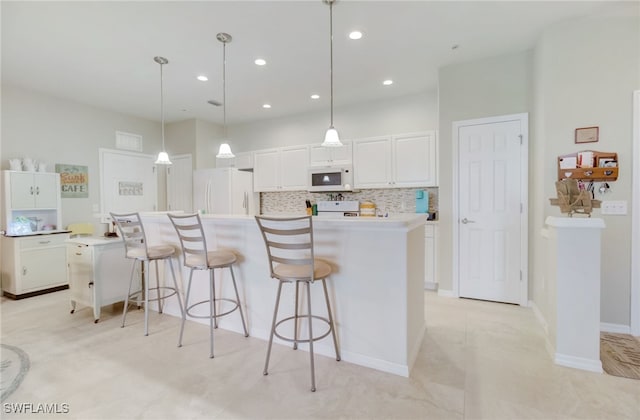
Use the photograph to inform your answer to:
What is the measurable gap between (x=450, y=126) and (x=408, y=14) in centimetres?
144

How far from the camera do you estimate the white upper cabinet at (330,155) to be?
4614 mm

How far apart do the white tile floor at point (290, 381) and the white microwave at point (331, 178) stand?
2.49 meters

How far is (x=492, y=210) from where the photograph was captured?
130 inches

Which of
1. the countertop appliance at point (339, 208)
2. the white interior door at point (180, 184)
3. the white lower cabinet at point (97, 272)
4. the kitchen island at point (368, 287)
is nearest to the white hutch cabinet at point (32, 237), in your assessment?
the white lower cabinet at point (97, 272)

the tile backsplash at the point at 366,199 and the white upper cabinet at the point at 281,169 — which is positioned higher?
the white upper cabinet at the point at 281,169

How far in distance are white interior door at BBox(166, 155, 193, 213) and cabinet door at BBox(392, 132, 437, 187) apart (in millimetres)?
3759

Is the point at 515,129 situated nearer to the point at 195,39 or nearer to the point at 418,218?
the point at 418,218

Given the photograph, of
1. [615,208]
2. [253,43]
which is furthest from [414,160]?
[253,43]

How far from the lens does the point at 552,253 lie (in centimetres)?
217

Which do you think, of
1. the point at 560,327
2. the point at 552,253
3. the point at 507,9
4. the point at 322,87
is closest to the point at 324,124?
the point at 322,87

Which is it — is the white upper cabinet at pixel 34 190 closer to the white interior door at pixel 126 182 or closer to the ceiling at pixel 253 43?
the white interior door at pixel 126 182

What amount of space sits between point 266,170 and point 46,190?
309cm

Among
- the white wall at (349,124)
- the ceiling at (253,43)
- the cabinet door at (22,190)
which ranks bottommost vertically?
the cabinet door at (22,190)

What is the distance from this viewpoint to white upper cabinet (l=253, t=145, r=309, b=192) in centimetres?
499
